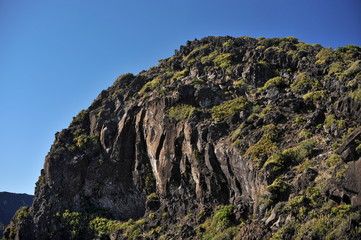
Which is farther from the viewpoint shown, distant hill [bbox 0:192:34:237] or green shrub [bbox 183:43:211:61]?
distant hill [bbox 0:192:34:237]

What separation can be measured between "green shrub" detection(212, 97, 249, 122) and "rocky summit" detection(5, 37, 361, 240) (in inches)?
6.3

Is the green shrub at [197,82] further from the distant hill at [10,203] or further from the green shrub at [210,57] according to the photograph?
the distant hill at [10,203]

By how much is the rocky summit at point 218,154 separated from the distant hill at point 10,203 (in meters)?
78.9

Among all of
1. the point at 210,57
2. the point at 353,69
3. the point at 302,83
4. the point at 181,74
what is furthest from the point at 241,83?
the point at 353,69

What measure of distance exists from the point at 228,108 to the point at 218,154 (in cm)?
643

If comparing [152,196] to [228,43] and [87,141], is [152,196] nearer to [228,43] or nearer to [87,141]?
[87,141]

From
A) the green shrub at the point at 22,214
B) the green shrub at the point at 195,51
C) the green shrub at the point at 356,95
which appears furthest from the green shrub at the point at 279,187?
the green shrub at the point at 195,51

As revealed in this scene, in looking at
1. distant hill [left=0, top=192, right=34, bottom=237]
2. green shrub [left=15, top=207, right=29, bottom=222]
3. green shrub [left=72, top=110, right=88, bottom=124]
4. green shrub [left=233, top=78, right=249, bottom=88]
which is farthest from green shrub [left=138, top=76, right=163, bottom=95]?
distant hill [left=0, top=192, right=34, bottom=237]

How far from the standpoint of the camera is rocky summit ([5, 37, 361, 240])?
776 inches

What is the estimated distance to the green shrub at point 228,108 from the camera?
31.9 metres

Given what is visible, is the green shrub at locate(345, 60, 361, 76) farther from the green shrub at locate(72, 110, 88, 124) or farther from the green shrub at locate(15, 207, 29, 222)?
the green shrub at locate(15, 207, 29, 222)

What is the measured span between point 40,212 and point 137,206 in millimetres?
10379

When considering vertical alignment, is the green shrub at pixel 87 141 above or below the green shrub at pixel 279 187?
above

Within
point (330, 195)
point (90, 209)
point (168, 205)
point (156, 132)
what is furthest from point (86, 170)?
point (330, 195)
